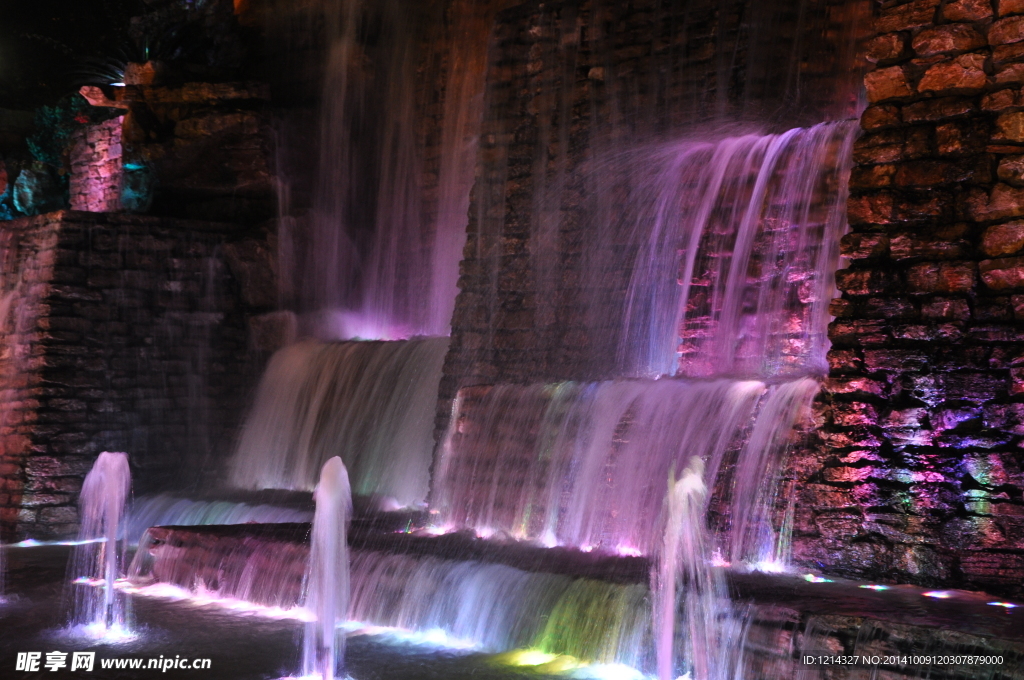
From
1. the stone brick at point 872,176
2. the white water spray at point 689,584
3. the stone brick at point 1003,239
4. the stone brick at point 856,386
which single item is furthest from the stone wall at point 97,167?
the stone brick at point 1003,239

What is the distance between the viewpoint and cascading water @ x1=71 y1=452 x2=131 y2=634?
686cm

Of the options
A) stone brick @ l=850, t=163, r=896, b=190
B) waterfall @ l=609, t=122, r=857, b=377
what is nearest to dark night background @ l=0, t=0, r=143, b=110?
waterfall @ l=609, t=122, r=857, b=377

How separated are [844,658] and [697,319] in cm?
372

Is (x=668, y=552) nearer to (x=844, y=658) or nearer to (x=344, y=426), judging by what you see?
(x=844, y=658)

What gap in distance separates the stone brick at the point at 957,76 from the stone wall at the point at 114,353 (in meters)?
9.57

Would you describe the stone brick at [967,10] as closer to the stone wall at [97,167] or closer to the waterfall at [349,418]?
the waterfall at [349,418]

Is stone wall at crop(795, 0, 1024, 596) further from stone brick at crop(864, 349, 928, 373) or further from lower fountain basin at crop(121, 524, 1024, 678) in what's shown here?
lower fountain basin at crop(121, 524, 1024, 678)

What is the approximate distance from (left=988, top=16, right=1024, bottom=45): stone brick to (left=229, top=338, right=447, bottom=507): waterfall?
21.5ft

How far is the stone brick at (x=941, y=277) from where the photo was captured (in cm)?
510

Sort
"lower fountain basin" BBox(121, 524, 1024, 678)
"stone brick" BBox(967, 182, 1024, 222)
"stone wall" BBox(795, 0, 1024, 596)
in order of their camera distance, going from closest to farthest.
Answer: "lower fountain basin" BBox(121, 524, 1024, 678) < "stone wall" BBox(795, 0, 1024, 596) < "stone brick" BBox(967, 182, 1024, 222)

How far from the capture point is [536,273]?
8.85 meters

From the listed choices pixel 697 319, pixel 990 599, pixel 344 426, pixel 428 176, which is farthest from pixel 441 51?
pixel 990 599

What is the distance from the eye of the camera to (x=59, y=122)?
702 inches

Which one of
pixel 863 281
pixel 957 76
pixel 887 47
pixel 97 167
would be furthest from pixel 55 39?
pixel 957 76
